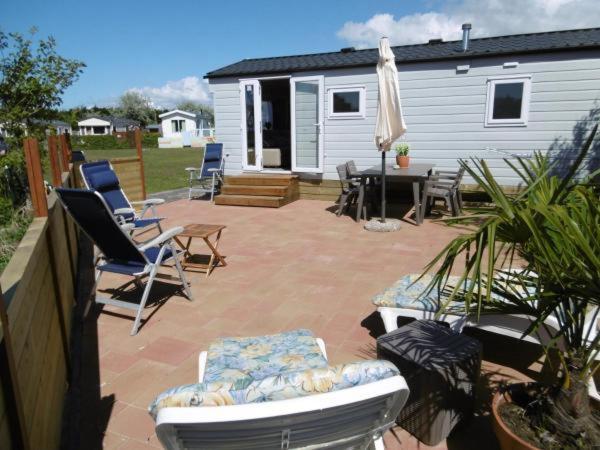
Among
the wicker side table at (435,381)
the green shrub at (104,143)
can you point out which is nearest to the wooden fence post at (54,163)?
the wicker side table at (435,381)

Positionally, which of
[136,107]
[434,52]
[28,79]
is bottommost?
[28,79]

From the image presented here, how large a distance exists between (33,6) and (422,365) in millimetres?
6834

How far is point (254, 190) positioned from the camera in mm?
9242

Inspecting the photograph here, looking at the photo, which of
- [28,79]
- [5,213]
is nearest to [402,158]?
[28,79]

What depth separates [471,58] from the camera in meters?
7.80

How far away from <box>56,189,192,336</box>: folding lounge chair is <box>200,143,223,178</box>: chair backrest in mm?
6271

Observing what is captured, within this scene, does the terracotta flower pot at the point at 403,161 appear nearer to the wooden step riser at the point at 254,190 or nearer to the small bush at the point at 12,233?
the wooden step riser at the point at 254,190

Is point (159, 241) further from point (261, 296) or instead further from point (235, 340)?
point (235, 340)

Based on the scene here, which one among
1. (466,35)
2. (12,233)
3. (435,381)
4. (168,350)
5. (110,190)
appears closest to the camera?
(435,381)

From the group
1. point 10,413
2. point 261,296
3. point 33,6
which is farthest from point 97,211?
point 33,6

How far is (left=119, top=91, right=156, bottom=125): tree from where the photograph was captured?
6612cm

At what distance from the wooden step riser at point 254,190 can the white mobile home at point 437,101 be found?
2.44 ft

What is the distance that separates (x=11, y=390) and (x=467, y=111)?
8.23 metres

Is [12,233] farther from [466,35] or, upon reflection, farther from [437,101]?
[466,35]
